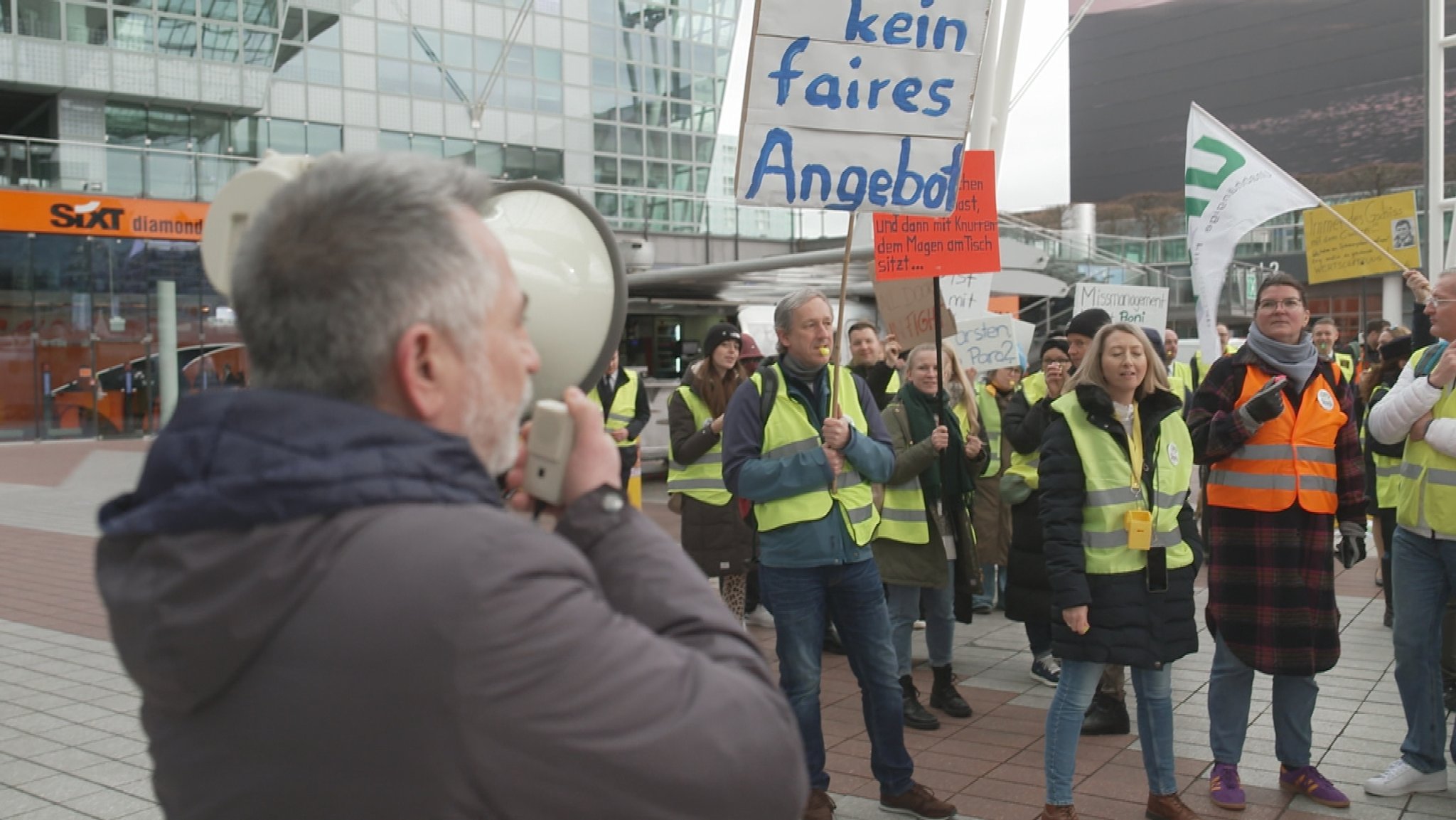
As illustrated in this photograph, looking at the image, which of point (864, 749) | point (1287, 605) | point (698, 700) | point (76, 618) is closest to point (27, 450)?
point (76, 618)

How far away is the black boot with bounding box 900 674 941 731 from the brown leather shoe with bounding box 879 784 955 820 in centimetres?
108

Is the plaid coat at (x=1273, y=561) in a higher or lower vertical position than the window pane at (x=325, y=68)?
lower

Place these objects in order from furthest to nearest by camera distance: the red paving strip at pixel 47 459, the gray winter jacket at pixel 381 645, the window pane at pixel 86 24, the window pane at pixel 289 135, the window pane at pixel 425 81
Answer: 1. the window pane at pixel 425 81
2. the window pane at pixel 289 135
3. the window pane at pixel 86 24
4. the red paving strip at pixel 47 459
5. the gray winter jacket at pixel 381 645

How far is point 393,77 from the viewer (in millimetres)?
31703

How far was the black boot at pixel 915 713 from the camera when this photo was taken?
5.61m

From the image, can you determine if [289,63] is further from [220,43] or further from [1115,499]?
[1115,499]

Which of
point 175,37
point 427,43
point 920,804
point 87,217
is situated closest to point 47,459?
point 87,217

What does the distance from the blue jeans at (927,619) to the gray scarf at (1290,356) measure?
192cm

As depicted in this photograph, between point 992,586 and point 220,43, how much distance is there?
79.7 feet

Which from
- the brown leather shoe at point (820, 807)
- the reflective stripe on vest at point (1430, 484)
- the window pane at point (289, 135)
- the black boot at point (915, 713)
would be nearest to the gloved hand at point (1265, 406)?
the reflective stripe on vest at point (1430, 484)

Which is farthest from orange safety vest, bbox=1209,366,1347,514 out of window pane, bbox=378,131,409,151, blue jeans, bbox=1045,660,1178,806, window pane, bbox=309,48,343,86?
window pane, bbox=309,48,343,86

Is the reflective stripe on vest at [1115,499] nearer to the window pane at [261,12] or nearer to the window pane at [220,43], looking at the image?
the window pane at [220,43]

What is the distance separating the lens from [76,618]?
802 cm

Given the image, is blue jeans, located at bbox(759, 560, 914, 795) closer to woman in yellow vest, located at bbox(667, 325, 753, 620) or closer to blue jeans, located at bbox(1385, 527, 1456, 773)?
blue jeans, located at bbox(1385, 527, 1456, 773)
